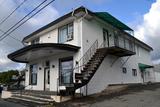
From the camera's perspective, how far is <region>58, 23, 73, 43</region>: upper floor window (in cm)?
1587

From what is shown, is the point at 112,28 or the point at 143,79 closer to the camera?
the point at 112,28

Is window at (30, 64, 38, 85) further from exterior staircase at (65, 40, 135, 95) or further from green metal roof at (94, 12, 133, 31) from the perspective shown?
green metal roof at (94, 12, 133, 31)

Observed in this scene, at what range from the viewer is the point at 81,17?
15.1m

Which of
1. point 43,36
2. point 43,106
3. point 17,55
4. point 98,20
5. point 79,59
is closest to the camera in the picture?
point 43,106

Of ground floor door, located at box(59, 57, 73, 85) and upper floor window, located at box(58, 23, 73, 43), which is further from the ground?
upper floor window, located at box(58, 23, 73, 43)

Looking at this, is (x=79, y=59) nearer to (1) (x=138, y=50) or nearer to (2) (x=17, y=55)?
(2) (x=17, y=55)

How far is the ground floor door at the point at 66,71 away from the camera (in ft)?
49.8

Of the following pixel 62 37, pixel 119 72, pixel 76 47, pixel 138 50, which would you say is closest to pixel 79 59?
pixel 76 47

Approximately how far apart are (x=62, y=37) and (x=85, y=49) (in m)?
2.81

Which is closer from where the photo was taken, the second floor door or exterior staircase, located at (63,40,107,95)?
exterior staircase, located at (63,40,107,95)

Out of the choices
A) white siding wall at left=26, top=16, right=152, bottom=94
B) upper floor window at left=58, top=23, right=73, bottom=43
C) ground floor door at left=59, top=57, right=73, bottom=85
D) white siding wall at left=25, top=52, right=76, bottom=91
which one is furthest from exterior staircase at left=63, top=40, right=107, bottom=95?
upper floor window at left=58, top=23, right=73, bottom=43

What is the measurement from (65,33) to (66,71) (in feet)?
10.5

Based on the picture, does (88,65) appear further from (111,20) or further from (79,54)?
(111,20)

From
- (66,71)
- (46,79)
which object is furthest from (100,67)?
(46,79)
